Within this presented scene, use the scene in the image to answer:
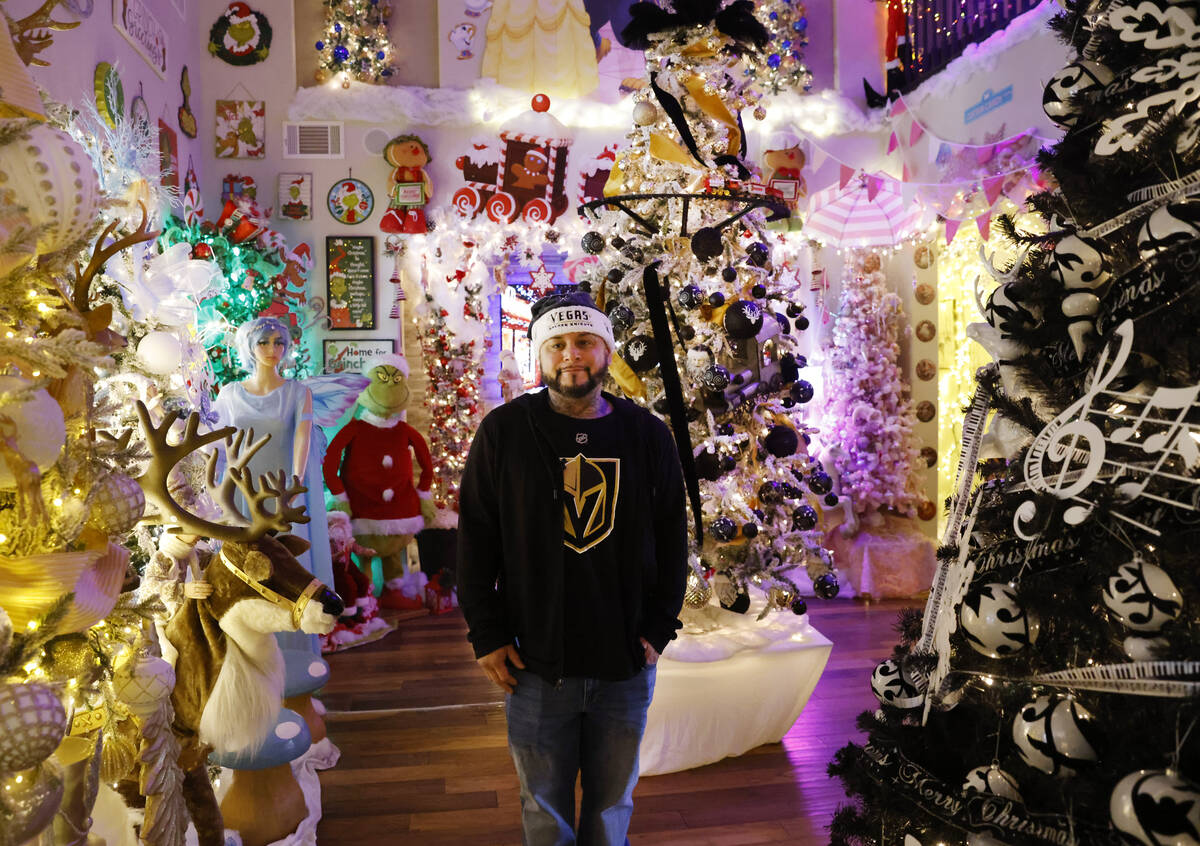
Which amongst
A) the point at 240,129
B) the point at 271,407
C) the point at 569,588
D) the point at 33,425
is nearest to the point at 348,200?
the point at 240,129

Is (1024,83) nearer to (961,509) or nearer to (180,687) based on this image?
(961,509)

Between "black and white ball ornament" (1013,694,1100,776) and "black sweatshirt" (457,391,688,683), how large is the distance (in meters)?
0.90

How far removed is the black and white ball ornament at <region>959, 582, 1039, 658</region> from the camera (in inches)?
49.9

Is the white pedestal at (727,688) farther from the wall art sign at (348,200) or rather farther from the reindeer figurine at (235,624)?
the wall art sign at (348,200)

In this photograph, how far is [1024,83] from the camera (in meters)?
5.19

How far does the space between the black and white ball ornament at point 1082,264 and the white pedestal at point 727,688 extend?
2.21m

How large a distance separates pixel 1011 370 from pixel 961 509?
29 cm

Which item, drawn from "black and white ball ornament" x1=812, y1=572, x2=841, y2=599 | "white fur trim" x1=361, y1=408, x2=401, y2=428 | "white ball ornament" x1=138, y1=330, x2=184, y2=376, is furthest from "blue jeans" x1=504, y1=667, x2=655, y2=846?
"white fur trim" x1=361, y1=408, x2=401, y2=428

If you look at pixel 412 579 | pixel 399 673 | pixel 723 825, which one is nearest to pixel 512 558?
pixel 723 825

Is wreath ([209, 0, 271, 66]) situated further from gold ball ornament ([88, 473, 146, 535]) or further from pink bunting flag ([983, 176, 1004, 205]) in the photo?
gold ball ornament ([88, 473, 146, 535])

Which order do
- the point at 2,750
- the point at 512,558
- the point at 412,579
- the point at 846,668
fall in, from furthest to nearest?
1. the point at 412,579
2. the point at 846,668
3. the point at 512,558
4. the point at 2,750

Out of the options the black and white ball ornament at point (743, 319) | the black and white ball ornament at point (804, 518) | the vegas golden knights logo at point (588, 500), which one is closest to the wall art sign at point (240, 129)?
the black and white ball ornament at point (743, 319)

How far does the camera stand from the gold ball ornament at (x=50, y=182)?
4.15ft

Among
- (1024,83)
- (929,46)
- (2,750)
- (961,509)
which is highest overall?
(929,46)
